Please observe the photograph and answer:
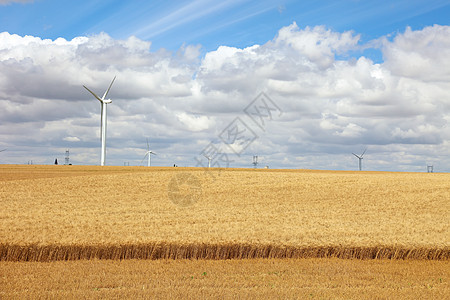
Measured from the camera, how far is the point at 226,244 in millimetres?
17125

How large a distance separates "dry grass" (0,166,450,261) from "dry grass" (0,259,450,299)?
71 cm

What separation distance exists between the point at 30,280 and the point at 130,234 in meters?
5.22

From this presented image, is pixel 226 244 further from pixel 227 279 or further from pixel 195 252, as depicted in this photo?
pixel 227 279

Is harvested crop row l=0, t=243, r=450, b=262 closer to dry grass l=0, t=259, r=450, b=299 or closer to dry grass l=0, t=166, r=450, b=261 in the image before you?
dry grass l=0, t=166, r=450, b=261

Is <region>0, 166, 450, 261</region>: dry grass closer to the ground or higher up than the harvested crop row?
higher up

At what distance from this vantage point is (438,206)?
2889 centimetres

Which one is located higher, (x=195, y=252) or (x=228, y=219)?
(x=228, y=219)

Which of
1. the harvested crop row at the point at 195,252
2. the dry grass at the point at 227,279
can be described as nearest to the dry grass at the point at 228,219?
the harvested crop row at the point at 195,252

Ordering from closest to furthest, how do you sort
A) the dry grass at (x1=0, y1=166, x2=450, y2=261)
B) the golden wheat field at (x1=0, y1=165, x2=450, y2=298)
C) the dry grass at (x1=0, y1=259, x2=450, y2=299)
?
the dry grass at (x1=0, y1=259, x2=450, y2=299) < the golden wheat field at (x1=0, y1=165, x2=450, y2=298) < the dry grass at (x1=0, y1=166, x2=450, y2=261)

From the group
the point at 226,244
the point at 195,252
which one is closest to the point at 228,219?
the point at 226,244

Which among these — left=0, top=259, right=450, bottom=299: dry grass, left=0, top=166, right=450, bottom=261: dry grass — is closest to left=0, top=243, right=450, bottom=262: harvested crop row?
left=0, top=166, right=450, bottom=261: dry grass

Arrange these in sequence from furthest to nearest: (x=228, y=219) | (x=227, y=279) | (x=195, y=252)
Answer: (x=228, y=219) → (x=195, y=252) → (x=227, y=279)

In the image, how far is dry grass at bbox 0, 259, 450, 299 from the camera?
1212 cm

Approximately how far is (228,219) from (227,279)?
866 cm
